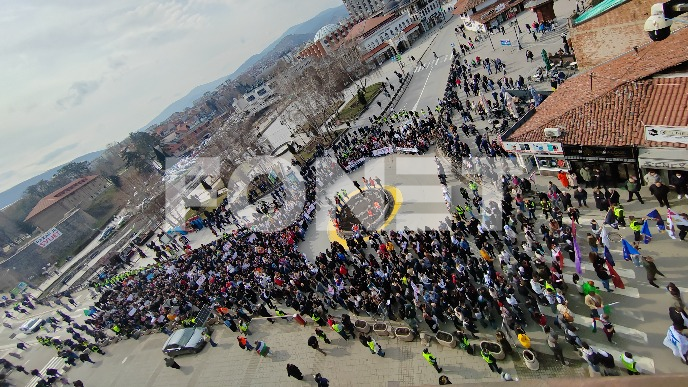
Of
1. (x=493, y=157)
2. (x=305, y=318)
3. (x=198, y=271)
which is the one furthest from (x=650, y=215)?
(x=198, y=271)

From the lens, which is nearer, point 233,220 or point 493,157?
point 493,157

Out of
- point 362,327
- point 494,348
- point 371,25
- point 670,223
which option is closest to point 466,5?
point 371,25

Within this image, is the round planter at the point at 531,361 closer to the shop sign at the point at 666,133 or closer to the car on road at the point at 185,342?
the shop sign at the point at 666,133

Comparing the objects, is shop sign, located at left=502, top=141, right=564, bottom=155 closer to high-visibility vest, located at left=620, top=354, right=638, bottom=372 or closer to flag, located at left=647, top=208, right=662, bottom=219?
flag, located at left=647, top=208, right=662, bottom=219

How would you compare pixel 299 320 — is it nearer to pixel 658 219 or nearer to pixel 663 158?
pixel 658 219

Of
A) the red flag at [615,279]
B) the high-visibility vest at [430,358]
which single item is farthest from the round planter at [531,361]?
the red flag at [615,279]

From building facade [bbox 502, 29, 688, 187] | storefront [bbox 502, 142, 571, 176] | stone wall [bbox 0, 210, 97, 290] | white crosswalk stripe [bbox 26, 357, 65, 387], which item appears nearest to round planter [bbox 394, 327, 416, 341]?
building facade [bbox 502, 29, 688, 187]

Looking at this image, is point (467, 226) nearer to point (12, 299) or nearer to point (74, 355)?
point (74, 355)
